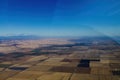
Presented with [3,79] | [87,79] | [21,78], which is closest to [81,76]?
[87,79]

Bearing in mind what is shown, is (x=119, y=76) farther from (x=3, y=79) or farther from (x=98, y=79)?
(x=3, y=79)

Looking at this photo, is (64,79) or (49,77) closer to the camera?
(64,79)

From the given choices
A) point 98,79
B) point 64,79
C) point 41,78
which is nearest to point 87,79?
point 98,79

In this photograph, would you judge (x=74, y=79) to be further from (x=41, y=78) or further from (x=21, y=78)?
(x=21, y=78)

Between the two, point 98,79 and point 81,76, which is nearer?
point 98,79

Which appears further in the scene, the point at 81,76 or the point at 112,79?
the point at 81,76

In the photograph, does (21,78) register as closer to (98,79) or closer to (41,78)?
(41,78)

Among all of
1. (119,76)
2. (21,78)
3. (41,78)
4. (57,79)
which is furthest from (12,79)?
(119,76)
